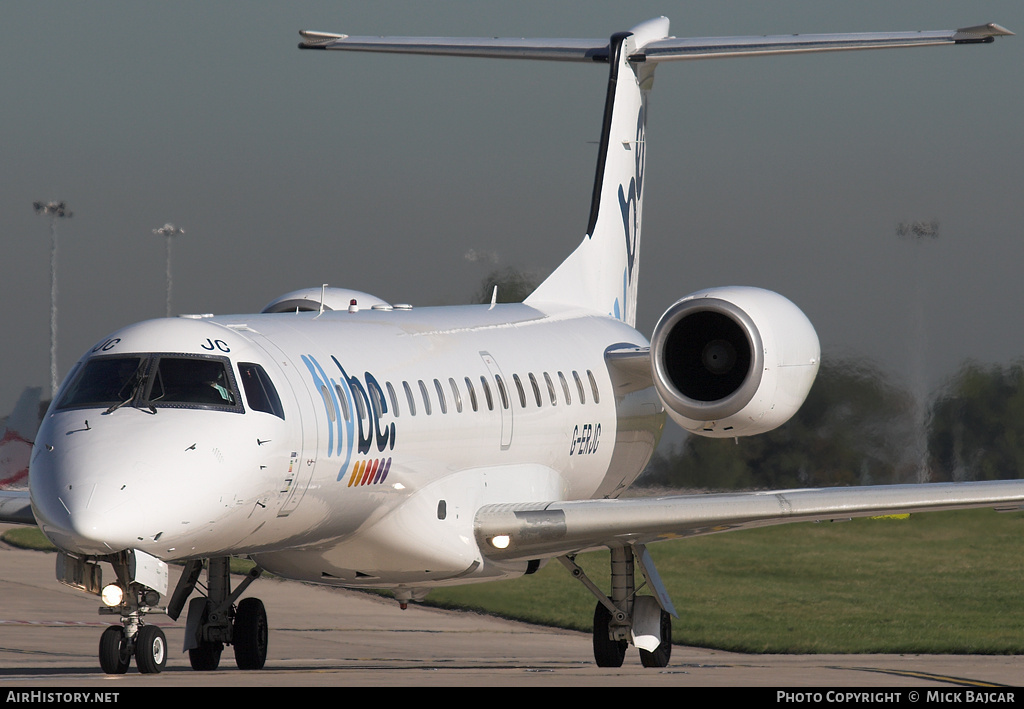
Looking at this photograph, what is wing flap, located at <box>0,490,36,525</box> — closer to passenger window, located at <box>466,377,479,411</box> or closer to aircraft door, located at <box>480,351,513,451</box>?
passenger window, located at <box>466,377,479,411</box>

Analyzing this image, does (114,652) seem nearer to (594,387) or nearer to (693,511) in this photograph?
(693,511)

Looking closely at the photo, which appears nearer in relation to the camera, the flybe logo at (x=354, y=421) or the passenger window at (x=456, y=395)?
the flybe logo at (x=354, y=421)

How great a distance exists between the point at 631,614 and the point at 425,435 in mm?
4606

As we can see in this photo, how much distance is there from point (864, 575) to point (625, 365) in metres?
12.6

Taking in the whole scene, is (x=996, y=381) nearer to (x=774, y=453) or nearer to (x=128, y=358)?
(x=774, y=453)

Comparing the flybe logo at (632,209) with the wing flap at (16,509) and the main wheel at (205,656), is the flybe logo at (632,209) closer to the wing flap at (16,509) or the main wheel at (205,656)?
the main wheel at (205,656)

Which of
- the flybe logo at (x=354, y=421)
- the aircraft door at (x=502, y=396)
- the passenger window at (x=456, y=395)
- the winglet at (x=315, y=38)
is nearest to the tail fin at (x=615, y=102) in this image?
the winglet at (x=315, y=38)

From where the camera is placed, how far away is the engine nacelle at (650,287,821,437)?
57.6 ft

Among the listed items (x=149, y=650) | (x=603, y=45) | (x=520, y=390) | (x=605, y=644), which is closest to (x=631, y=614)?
(x=605, y=644)

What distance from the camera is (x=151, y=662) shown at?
1212 cm

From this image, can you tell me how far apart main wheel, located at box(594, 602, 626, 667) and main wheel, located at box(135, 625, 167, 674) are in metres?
7.33

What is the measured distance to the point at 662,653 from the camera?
18344 millimetres

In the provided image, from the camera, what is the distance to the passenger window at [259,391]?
12469mm

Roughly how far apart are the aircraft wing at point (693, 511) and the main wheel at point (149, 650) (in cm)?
416
